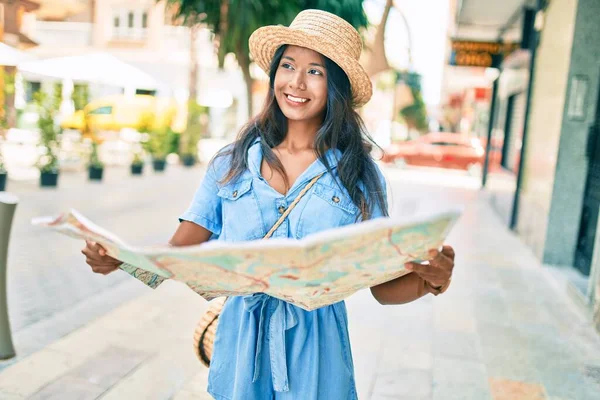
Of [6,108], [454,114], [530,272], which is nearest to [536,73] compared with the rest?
[530,272]

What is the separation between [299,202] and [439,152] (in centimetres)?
1931

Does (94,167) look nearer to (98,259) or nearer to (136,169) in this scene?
(136,169)

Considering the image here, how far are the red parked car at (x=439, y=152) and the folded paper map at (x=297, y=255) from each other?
18.8 m

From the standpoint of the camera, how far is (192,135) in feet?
53.8

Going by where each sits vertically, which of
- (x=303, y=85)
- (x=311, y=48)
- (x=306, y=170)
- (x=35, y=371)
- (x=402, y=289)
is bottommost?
(x=35, y=371)

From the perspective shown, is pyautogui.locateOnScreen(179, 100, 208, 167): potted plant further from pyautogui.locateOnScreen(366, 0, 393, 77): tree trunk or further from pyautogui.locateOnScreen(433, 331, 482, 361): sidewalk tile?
pyautogui.locateOnScreen(433, 331, 482, 361): sidewalk tile

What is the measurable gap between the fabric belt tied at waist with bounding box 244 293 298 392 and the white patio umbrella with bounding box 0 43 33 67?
4.48 metres

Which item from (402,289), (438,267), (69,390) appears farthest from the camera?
(69,390)

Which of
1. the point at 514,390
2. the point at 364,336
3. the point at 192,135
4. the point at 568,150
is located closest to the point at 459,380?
the point at 514,390

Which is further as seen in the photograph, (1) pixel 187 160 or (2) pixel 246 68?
(1) pixel 187 160

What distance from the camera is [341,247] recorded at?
1040 millimetres

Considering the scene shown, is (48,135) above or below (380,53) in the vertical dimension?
below

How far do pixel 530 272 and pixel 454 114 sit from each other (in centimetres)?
3487

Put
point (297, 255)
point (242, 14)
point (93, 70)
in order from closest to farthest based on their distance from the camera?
point (297, 255)
point (242, 14)
point (93, 70)
